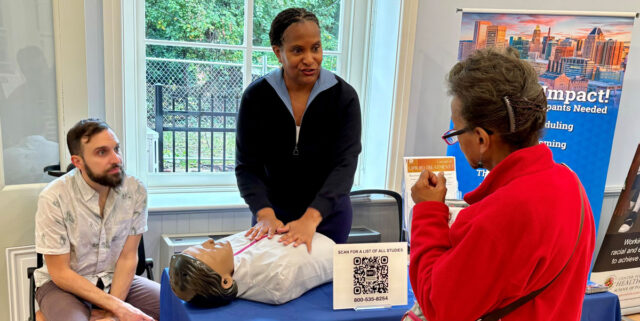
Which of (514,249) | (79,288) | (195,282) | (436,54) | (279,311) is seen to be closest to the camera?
(514,249)

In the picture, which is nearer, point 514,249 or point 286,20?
point 514,249

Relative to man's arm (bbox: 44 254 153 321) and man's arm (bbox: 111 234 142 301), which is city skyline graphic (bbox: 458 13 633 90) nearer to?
man's arm (bbox: 111 234 142 301)

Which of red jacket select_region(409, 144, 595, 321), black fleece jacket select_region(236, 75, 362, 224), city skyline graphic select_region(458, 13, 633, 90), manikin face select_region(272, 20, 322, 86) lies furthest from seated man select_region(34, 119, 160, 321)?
city skyline graphic select_region(458, 13, 633, 90)

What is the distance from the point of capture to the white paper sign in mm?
1356

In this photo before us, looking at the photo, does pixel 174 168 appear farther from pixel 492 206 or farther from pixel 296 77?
pixel 492 206

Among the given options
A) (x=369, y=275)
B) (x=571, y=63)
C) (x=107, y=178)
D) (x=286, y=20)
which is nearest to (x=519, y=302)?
(x=369, y=275)

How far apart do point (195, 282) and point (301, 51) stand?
79cm

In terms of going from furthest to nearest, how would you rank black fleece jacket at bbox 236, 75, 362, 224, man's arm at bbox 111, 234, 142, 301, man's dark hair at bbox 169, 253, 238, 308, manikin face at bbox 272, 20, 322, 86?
man's arm at bbox 111, 234, 142, 301
black fleece jacket at bbox 236, 75, 362, 224
manikin face at bbox 272, 20, 322, 86
man's dark hair at bbox 169, 253, 238, 308

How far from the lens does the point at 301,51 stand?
1566mm

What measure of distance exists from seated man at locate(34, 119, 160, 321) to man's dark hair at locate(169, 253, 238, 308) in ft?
2.18

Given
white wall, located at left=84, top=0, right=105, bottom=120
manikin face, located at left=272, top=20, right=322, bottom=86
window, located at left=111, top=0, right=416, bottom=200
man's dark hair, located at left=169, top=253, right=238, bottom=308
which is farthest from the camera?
window, located at left=111, top=0, right=416, bottom=200

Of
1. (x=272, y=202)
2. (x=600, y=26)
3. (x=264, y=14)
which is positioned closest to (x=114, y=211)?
(x=272, y=202)

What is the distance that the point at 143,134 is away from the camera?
2816 millimetres

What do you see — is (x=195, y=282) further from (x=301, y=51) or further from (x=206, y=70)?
(x=206, y=70)
